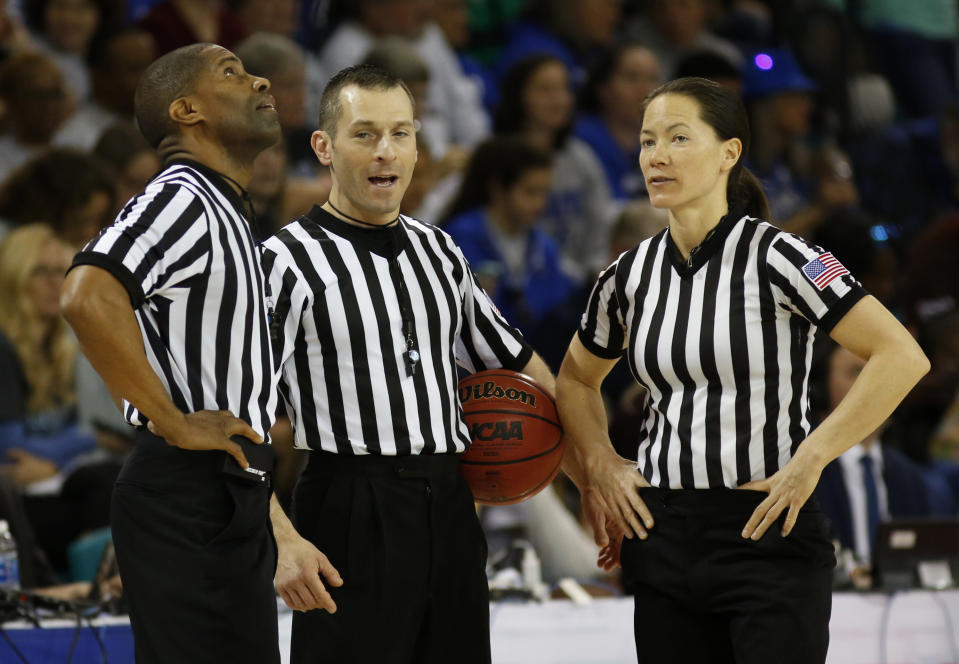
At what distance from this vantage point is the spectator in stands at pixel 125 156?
627 cm

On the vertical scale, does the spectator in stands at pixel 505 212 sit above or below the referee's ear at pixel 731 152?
above

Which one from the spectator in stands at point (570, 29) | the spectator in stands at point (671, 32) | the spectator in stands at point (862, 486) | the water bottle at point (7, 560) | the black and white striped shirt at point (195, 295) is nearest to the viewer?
the black and white striped shirt at point (195, 295)

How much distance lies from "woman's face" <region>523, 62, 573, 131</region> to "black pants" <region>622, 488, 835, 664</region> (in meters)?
4.54

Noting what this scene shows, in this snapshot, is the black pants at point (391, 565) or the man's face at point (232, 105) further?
the black pants at point (391, 565)

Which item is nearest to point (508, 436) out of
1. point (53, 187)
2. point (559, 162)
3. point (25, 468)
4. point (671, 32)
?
point (25, 468)

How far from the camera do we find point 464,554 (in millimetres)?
3199

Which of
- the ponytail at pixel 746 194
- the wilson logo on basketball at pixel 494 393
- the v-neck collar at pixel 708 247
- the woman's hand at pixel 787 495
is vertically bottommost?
the woman's hand at pixel 787 495

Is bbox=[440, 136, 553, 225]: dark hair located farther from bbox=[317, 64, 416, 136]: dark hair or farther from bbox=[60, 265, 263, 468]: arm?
bbox=[60, 265, 263, 468]: arm

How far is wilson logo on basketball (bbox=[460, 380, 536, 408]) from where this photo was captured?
3402 millimetres

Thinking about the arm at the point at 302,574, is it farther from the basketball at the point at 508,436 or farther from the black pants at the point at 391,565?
the basketball at the point at 508,436

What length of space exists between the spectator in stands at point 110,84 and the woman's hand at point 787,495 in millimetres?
4564

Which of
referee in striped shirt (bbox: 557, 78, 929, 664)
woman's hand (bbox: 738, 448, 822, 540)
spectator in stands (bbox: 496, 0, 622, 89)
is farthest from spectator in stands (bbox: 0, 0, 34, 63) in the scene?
woman's hand (bbox: 738, 448, 822, 540)

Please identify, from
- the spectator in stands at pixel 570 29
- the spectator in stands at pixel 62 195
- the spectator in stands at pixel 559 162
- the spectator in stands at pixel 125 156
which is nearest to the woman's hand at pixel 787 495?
the spectator in stands at pixel 62 195

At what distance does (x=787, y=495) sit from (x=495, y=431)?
764 mm
